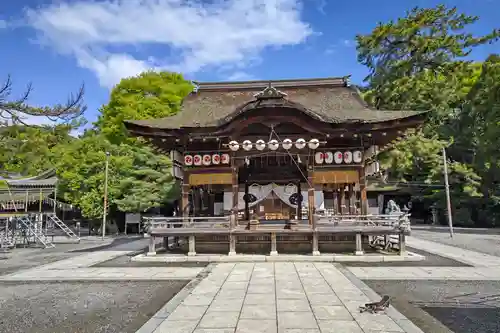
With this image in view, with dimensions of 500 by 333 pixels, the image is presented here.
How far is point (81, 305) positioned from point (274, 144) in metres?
7.76

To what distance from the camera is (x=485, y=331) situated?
4992mm

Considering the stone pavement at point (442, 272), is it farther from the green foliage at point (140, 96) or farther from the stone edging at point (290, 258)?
the green foliage at point (140, 96)

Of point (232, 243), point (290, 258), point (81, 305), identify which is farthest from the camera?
point (232, 243)

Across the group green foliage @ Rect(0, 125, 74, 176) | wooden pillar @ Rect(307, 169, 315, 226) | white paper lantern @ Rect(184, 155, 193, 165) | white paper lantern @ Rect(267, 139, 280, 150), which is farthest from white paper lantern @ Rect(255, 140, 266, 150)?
green foliage @ Rect(0, 125, 74, 176)

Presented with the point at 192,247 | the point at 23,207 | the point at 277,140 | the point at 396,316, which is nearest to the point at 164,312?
the point at 396,316

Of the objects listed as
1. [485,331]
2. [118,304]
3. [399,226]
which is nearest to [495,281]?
[399,226]

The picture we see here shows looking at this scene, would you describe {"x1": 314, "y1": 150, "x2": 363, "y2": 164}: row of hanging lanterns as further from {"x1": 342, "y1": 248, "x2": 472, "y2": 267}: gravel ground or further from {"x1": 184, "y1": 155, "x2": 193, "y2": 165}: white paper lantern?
{"x1": 184, "y1": 155, "x2": 193, "y2": 165}: white paper lantern

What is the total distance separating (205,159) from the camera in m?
13.0

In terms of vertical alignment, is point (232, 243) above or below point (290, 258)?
above

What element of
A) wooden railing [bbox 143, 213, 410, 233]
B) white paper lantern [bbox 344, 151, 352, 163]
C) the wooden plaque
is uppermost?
white paper lantern [bbox 344, 151, 352, 163]

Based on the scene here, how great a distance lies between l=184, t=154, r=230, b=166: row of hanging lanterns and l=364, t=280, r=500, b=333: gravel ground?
6.93m

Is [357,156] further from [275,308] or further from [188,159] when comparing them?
[275,308]

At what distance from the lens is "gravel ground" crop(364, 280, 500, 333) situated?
5.26 meters

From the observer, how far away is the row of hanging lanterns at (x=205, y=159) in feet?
42.4
